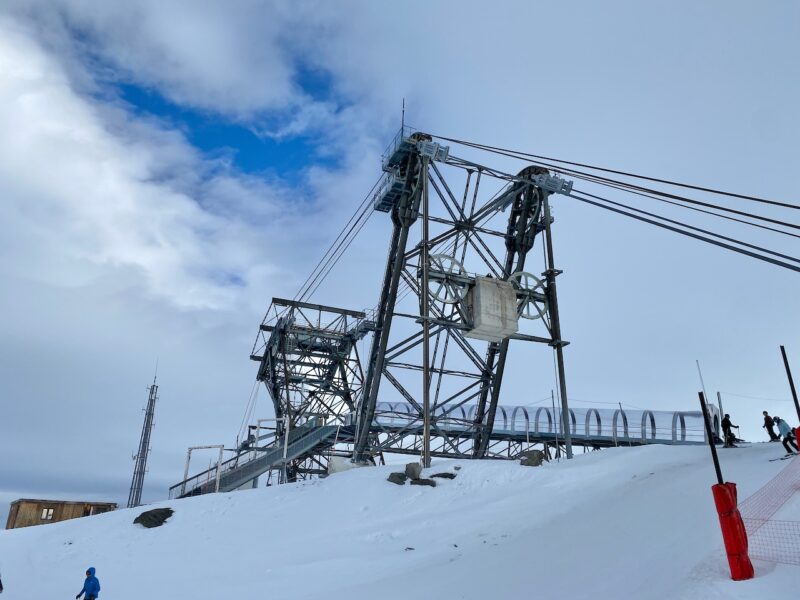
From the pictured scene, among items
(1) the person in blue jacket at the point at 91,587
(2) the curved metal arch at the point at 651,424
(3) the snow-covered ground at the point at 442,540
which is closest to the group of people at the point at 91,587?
(1) the person in blue jacket at the point at 91,587

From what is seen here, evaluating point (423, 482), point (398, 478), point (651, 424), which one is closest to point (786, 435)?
point (423, 482)

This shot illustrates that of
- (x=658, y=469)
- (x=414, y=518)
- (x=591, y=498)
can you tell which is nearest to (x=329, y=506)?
(x=414, y=518)

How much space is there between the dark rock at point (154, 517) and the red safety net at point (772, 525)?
681 inches

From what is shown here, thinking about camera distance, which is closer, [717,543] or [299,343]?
[717,543]

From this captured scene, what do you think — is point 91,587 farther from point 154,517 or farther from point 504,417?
point 504,417

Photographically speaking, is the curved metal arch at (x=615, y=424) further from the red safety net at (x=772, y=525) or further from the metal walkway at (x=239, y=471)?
the red safety net at (x=772, y=525)

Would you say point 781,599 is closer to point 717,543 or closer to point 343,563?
point 717,543

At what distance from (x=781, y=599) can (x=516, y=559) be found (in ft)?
19.2

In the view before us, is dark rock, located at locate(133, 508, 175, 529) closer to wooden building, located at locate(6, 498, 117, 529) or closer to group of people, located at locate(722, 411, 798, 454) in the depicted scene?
wooden building, located at locate(6, 498, 117, 529)

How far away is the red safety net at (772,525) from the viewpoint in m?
8.12

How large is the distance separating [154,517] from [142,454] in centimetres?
2271

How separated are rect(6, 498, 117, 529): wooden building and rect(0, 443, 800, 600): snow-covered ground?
894 centimetres

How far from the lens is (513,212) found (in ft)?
108

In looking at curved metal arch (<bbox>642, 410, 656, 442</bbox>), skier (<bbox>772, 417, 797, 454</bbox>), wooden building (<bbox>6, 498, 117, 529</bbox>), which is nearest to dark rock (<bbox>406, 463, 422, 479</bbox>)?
skier (<bbox>772, 417, 797, 454</bbox>)
